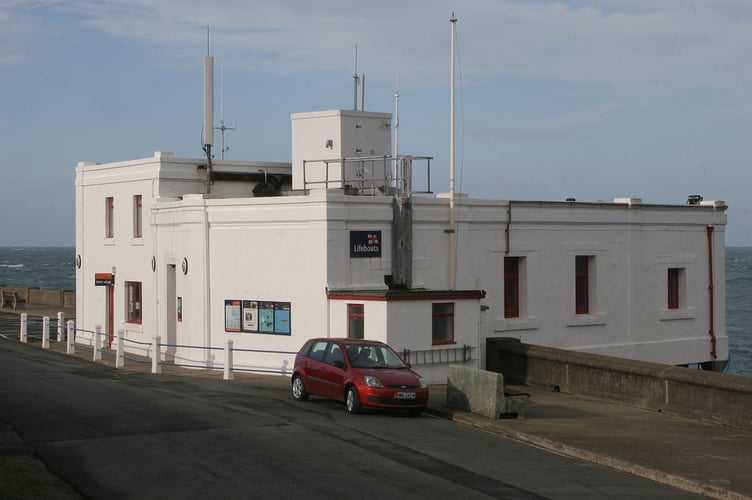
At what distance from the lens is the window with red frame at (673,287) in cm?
3575

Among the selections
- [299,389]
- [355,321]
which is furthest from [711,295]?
[299,389]

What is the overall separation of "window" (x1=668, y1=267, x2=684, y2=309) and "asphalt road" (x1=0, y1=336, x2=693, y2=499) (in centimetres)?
1800

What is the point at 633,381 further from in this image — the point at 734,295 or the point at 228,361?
the point at 734,295

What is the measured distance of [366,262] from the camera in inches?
1094

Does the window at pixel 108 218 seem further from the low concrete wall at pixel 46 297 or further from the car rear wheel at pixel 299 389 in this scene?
the low concrete wall at pixel 46 297

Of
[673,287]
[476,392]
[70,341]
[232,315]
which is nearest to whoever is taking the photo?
[476,392]

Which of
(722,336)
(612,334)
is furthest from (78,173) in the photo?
(722,336)

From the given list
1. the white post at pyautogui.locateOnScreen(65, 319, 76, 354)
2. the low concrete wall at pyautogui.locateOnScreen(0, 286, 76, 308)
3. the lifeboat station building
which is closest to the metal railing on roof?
the lifeboat station building

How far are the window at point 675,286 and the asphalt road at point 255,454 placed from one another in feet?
59.1

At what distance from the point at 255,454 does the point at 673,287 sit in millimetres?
24398

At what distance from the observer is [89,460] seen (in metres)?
14.5

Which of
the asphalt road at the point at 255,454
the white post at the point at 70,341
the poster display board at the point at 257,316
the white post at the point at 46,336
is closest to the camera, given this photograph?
the asphalt road at the point at 255,454

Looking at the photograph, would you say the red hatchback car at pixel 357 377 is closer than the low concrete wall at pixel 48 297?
Yes

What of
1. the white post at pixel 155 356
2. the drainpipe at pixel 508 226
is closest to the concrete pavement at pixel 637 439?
the drainpipe at pixel 508 226
